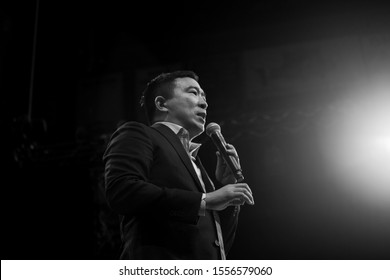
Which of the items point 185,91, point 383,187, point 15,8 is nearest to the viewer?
point 185,91

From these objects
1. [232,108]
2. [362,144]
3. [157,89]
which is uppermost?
[157,89]

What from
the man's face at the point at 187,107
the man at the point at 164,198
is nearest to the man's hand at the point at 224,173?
the man at the point at 164,198

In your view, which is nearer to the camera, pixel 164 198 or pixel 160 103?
pixel 164 198

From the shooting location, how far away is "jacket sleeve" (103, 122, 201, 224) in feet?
4.18

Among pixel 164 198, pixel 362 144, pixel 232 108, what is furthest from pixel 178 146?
pixel 232 108

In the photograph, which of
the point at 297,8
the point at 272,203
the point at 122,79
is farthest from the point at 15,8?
the point at 272,203

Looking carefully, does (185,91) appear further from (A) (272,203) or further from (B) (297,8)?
(B) (297,8)

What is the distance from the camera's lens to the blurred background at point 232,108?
305 cm

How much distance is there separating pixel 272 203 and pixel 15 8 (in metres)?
3.05

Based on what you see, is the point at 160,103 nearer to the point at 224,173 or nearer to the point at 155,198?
the point at 224,173

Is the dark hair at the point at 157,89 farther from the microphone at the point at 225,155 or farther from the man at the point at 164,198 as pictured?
the microphone at the point at 225,155

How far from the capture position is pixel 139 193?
4.16ft

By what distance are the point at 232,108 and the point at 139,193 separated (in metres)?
2.67

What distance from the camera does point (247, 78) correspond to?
3957mm
